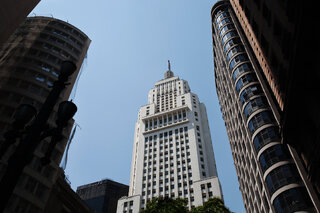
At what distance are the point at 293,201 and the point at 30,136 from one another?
92.6 ft

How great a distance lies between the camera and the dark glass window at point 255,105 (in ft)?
126

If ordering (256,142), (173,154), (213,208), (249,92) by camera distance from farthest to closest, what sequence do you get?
(173,154) < (249,92) < (256,142) < (213,208)

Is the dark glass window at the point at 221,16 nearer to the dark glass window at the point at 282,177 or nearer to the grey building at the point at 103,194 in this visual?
the dark glass window at the point at 282,177

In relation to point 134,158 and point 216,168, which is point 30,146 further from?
point 134,158

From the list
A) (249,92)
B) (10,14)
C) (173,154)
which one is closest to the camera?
(10,14)

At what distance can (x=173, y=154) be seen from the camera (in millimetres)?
84688

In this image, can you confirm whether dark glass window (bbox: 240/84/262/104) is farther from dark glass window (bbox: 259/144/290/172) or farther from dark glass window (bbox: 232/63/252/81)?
dark glass window (bbox: 259/144/290/172)

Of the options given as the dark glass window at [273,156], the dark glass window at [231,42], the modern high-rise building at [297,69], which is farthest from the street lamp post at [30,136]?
the dark glass window at [231,42]

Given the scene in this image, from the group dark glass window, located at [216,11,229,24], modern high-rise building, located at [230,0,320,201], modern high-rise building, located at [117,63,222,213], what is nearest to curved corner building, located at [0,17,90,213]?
modern high-rise building, located at [230,0,320,201]

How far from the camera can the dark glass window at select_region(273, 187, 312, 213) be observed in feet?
88.6

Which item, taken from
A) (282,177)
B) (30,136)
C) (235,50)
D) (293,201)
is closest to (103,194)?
(235,50)

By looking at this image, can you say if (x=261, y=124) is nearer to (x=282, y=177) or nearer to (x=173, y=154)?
(x=282, y=177)

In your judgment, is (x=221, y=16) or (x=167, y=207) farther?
(x=221, y=16)

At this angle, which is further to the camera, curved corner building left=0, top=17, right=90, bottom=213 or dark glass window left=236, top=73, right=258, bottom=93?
dark glass window left=236, top=73, right=258, bottom=93
